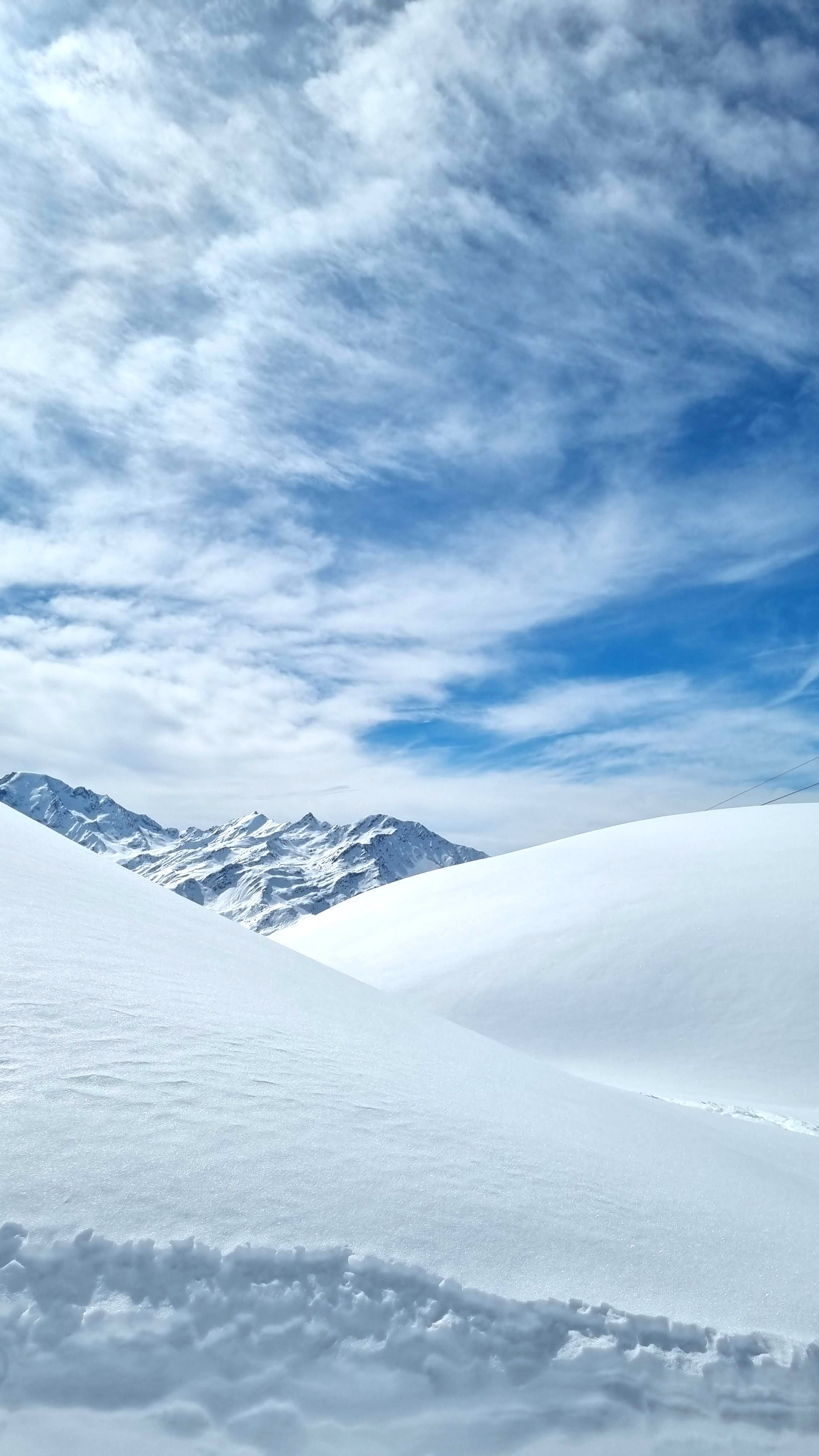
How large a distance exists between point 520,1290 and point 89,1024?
3.19 m

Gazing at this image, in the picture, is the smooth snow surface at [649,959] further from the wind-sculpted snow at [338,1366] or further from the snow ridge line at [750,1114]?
the wind-sculpted snow at [338,1366]

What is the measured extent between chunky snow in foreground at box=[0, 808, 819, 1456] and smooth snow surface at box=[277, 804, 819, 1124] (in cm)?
977

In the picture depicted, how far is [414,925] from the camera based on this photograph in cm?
2694

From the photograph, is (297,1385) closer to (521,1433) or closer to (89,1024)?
(521,1433)

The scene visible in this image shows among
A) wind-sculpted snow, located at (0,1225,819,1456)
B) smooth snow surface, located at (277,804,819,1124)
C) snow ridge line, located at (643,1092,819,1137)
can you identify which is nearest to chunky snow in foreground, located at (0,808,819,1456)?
wind-sculpted snow, located at (0,1225,819,1456)

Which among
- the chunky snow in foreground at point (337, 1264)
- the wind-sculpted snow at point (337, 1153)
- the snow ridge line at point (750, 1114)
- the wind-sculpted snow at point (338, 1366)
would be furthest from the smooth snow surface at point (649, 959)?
the wind-sculpted snow at point (338, 1366)

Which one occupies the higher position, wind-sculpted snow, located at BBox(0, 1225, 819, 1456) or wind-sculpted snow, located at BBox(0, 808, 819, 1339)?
wind-sculpted snow, located at BBox(0, 808, 819, 1339)

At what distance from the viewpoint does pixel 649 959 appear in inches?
797

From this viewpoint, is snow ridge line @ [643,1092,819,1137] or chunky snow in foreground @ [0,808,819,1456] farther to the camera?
snow ridge line @ [643,1092,819,1137]

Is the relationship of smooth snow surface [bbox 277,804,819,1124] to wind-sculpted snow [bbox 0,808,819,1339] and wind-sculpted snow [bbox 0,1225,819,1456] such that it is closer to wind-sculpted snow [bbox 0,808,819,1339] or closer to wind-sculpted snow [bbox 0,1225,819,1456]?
wind-sculpted snow [bbox 0,808,819,1339]

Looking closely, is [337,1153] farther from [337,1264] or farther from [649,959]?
[649,959]

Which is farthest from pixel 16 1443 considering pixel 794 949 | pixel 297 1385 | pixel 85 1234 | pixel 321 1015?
pixel 794 949

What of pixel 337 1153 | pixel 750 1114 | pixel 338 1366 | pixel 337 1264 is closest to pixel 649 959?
pixel 750 1114

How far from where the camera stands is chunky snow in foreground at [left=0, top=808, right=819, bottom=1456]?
3.21m
